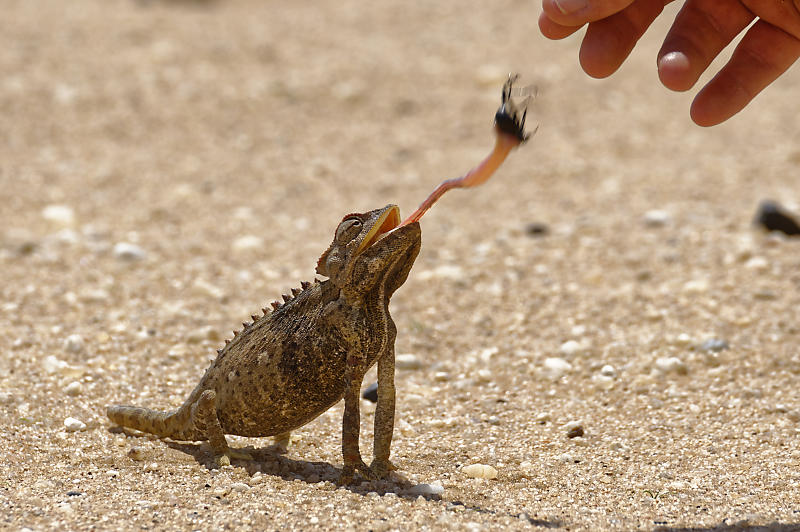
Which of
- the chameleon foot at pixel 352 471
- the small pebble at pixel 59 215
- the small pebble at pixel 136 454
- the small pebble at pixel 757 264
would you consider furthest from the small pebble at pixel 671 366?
the small pebble at pixel 59 215

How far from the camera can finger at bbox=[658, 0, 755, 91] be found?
3.89m

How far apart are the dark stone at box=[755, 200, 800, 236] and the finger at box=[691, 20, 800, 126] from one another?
337 centimetres

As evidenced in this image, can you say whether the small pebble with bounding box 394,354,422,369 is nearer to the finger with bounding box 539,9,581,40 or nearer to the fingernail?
the finger with bounding box 539,9,581,40

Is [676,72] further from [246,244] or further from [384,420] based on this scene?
[246,244]

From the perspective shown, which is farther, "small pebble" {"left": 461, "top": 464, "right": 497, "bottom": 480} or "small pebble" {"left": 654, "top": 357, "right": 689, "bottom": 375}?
"small pebble" {"left": 654, "top": 357, "right": 689, "bottom": 375}

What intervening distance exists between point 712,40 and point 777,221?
3.72m

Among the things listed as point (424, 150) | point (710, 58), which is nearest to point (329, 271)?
point (710, 58)

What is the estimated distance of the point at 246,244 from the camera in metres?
7.73

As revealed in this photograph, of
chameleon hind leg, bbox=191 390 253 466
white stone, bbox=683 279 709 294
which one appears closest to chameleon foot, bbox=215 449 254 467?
chameleon hind leg, bbox=191 390 253 466

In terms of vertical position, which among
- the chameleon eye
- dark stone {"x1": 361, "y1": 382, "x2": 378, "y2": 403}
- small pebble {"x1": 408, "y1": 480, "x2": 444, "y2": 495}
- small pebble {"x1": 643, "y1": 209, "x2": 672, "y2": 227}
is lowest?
small pebble {"x1": 408, "y1": 480, "x2": 444, "y2": 495}

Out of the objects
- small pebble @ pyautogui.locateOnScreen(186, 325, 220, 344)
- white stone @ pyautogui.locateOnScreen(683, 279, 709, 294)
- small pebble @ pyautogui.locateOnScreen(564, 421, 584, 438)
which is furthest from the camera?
white stone @ pyautogui.locateOnScreen(683, 279, 709, 294)

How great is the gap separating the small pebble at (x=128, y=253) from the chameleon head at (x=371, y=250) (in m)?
3.66

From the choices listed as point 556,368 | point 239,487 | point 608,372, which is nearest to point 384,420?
point 239,487

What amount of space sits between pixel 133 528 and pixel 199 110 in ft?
26.0
